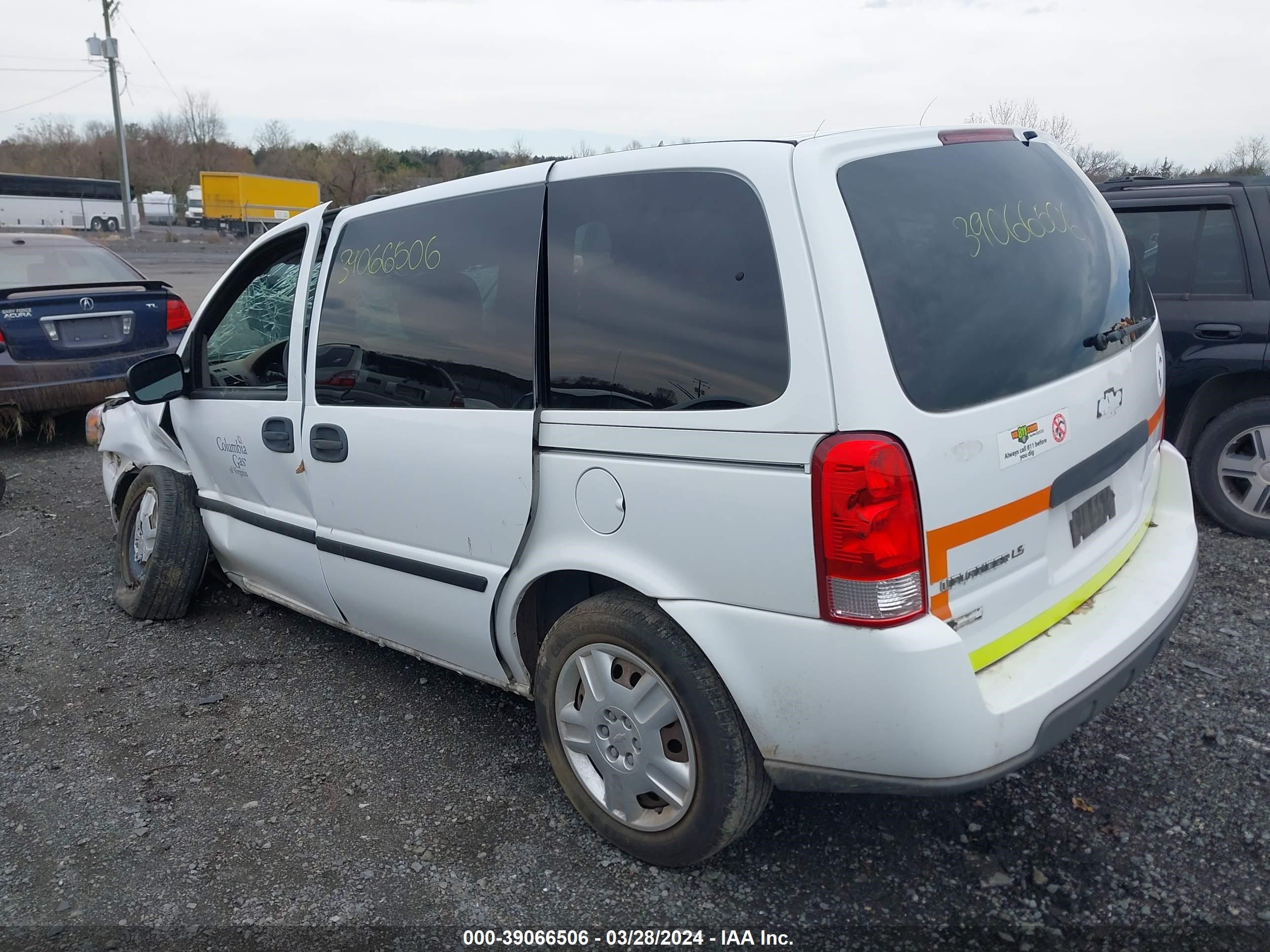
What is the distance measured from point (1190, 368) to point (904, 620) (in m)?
3.65

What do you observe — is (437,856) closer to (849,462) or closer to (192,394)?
(849,462)

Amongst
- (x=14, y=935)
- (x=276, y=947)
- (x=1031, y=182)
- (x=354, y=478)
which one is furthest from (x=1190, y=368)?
(x=14, y=935)

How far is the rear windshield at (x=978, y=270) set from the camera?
207 cm

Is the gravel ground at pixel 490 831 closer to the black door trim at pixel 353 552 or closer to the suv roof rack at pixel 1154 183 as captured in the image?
the black door trim at pixel 353 552

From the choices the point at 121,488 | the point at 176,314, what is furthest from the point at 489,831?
the point at 176,314

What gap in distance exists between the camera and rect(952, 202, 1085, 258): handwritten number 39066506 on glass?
2.28 m

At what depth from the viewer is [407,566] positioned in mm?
3023

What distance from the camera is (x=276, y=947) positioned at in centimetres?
231

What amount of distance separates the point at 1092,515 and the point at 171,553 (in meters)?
3.68

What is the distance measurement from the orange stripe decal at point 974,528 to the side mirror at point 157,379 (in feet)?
10.6

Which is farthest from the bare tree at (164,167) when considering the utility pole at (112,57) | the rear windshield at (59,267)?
the rear windshield at (59,267)

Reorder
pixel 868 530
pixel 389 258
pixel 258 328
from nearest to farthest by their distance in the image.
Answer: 1. pixel 868 530
2. pixel 389 258
3. pixel 258 328

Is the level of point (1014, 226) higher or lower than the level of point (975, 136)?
lower

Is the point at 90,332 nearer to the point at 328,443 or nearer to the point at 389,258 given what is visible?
the point at 328,443
